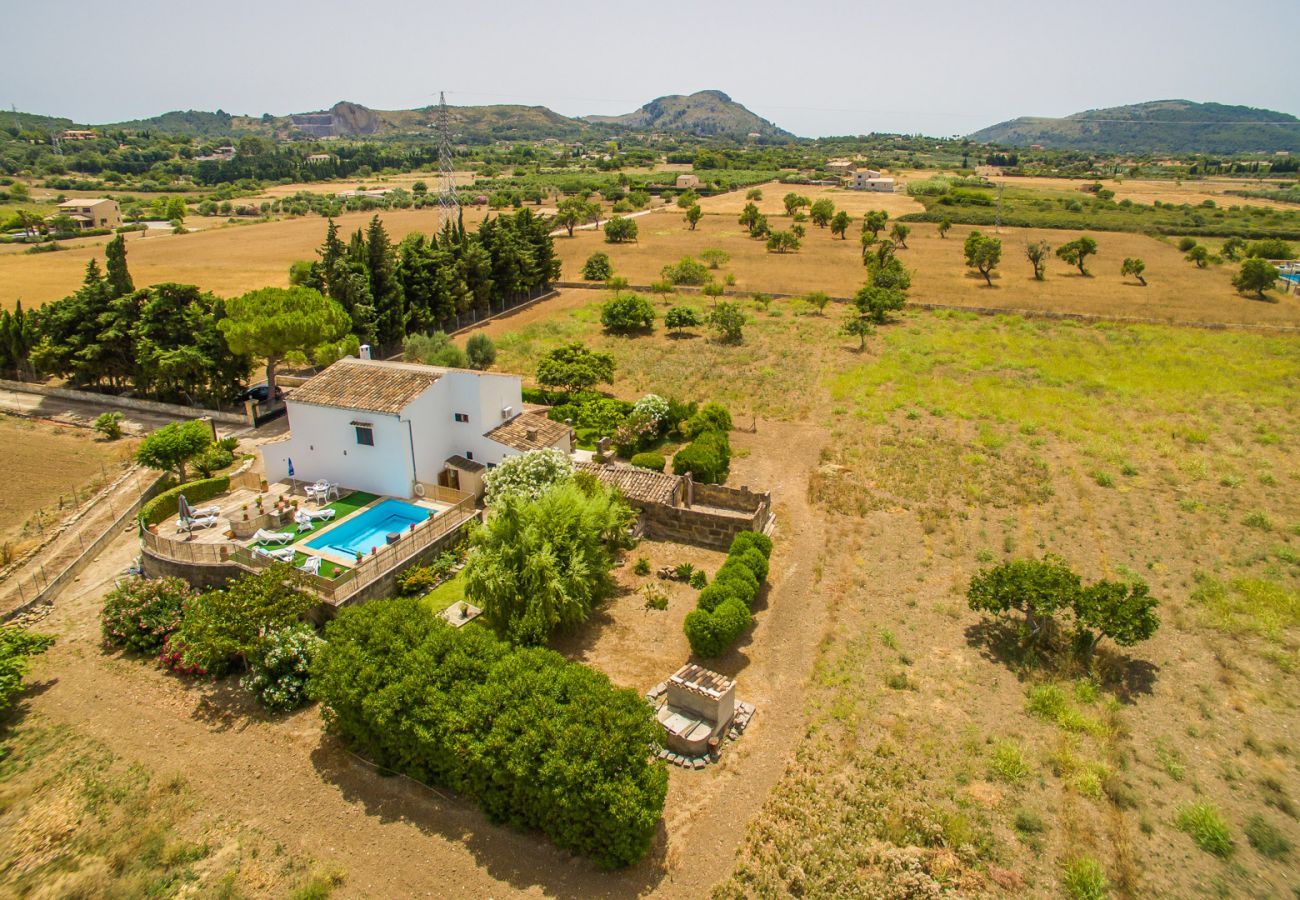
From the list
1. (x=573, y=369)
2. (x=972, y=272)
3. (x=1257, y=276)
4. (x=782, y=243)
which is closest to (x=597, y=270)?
(x=782, y=243)

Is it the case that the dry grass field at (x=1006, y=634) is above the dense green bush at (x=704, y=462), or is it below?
below

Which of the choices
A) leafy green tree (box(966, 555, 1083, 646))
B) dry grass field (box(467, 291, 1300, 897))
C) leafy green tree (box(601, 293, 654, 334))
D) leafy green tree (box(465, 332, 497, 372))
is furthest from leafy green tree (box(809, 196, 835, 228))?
leafy green tree (box(966, 555, 1083, 646))

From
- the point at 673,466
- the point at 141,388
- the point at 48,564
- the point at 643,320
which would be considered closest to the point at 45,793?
the point at 48,564

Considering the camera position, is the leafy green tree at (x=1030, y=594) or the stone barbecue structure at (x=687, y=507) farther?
the stone barbecue structure at (x=687, y=507)

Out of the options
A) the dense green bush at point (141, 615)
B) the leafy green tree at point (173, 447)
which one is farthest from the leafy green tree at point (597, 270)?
the dense green bush at point (141, 615)

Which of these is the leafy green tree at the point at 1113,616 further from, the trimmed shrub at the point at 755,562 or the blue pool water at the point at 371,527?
the blue pool water at the point at 371,527

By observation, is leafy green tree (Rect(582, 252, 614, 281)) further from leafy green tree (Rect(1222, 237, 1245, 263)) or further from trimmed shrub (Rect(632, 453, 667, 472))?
leafy green tree (Rect(1222, 237, 1245, 263))

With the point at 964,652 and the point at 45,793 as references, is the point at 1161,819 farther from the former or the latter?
the point at 45,793

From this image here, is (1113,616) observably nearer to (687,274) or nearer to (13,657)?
(13,657)
